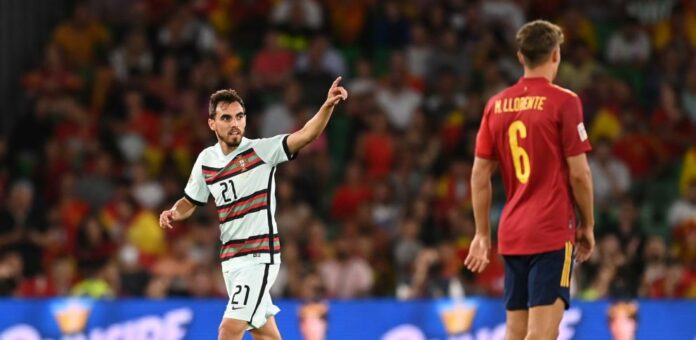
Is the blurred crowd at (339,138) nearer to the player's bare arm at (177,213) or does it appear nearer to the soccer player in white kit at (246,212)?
the player's bare arm at (177,213)

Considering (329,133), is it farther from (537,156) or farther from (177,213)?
(537,156)

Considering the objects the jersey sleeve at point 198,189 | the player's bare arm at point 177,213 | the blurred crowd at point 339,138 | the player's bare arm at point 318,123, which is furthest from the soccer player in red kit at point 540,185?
the blurred crowd at point 339,138

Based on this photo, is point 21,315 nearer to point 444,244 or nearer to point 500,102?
point 444,244

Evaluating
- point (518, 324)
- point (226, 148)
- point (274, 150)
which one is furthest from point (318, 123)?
point (518, 324)

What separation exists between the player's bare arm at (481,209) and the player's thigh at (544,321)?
447 mm

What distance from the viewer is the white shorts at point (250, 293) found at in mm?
7801

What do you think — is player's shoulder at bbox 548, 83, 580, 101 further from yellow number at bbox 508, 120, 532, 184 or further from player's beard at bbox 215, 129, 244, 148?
player's beard at bbox 215, 129, 244, 148

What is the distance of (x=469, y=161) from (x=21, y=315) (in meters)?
5.73

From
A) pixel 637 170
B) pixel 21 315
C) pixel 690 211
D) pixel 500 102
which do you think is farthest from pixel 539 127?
pixel 637 170

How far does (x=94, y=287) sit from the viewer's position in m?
13.7

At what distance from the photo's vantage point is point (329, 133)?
16.4 m

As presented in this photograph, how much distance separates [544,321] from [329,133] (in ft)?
31.7

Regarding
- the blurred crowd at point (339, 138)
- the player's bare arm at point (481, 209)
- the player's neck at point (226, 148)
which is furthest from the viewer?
the blurred crowd at point (339, 138)

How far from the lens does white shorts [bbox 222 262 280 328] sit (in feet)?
25.6
